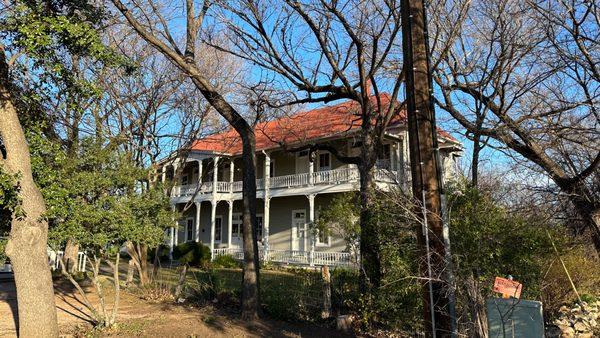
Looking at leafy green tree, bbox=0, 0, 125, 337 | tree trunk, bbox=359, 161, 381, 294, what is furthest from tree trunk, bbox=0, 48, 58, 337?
tree trunk, bbox=359, 161, 381, 294

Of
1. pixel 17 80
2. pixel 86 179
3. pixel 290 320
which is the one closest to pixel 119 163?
pixel 86 179

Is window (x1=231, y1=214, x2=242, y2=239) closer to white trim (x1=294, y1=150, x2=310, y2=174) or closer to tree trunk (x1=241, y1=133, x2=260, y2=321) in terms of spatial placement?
white trim (x1=294, y1=150, x2=310, y2=174)

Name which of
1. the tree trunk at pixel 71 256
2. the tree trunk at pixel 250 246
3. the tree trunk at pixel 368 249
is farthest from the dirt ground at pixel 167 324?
the tree trunk at pixel 71 256

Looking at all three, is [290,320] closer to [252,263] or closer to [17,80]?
[252,263]

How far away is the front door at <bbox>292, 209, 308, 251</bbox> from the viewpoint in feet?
81.7

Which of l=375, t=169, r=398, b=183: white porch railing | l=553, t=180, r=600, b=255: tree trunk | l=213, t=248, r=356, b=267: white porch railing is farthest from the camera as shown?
l=213, t=248, r=356, b=267: white porch railing

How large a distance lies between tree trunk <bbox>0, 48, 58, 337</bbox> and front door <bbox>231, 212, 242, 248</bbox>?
20.4 meters

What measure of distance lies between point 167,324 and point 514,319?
236 inches

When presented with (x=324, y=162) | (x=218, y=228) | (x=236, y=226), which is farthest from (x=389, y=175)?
(x=218, y=228)

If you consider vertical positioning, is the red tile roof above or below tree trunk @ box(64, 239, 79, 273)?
above

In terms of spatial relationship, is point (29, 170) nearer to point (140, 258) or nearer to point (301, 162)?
point (140, 258)

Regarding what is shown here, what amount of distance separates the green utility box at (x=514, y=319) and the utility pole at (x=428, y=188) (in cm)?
54

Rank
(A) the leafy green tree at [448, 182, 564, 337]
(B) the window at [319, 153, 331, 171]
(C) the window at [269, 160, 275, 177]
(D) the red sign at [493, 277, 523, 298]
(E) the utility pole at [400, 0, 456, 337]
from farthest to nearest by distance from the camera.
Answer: (C) the window at [269, 160, 275, 177] → (B) the window at [319, 153, 331, 171] → (A) the leafy green tree at [448, 182, 564, 337] → (E) the utility pole at [400, 0, 456, 337] → (D) the red sign at [493, 277, 523, 298]

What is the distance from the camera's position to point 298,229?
25250 mm
